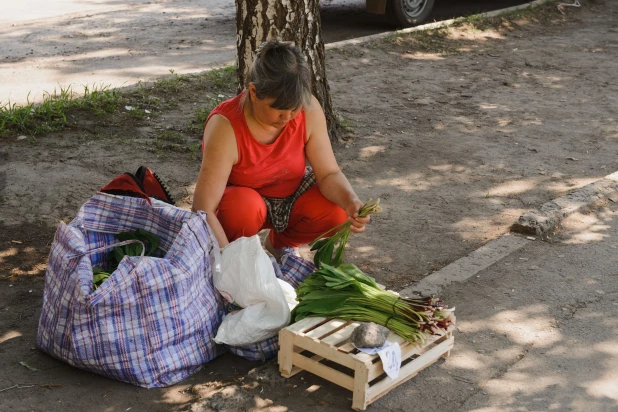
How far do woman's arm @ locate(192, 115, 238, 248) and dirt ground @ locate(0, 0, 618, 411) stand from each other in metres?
0.64

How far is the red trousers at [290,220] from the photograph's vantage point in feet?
11.8

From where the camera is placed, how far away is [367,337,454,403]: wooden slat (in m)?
2.95

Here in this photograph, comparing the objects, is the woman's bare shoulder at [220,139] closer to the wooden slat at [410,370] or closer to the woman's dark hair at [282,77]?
the woman's dark hair at [282,77]

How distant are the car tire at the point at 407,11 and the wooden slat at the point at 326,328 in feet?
22.9

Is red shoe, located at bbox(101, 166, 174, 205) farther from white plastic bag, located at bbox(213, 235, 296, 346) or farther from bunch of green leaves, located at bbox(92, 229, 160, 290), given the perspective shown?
white plastic bag, located at bbox(213, 235, 296, 346)

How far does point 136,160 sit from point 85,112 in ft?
3.20

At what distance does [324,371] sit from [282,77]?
3.82 feet

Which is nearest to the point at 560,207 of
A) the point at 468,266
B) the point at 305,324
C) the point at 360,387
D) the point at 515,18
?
the point at 468,266

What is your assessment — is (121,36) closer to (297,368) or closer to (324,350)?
(297,368)

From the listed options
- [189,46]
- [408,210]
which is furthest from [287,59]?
[189,46]

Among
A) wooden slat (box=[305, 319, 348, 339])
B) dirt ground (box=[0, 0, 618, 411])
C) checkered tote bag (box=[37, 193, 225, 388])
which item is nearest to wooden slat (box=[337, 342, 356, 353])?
wooden slat (box=[305, 319, 348, 339])

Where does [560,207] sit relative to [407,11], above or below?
below

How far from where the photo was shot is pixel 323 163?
3732mm

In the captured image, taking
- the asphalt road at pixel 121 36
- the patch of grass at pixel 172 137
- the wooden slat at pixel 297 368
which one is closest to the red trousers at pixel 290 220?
the wooden slat at pixel 297 368
